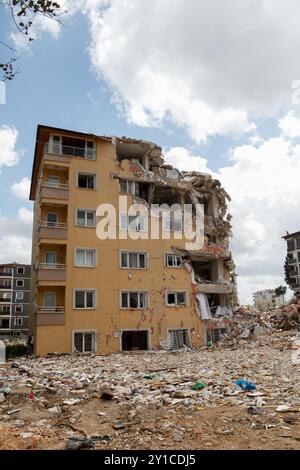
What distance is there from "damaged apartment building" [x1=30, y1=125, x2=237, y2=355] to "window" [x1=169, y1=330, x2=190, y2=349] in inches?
2.9

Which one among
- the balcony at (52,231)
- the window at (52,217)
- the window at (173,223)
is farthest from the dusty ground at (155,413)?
the window at (173,223)

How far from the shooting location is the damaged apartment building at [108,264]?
26391 millimetres

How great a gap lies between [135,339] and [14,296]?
59813 mm

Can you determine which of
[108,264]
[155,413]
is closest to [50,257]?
[108,264]

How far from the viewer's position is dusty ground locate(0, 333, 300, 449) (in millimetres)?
6980

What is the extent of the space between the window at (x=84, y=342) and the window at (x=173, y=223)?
1011 cm

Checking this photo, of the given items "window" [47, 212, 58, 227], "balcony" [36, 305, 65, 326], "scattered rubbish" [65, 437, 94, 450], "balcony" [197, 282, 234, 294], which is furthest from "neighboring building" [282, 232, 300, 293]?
"scattered rubbish" [65, 437, 94, 450]

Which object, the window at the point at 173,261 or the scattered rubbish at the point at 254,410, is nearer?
the scattered rubbish at the point at 254,410

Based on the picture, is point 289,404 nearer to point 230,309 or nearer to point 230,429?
point 230,429

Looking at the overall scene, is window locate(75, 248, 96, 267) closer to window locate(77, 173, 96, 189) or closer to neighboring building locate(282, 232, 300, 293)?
window locate(77, 173, 96, 189)

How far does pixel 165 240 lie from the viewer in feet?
100.0

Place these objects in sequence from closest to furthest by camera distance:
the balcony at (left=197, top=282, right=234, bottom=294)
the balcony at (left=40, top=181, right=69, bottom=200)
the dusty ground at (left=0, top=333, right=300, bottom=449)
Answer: the dusty ground at (left=0, top=333, right=300, bottom=449)
the balcony at (left=40, top=181, right=69, bottom=200)
the balcony at (left=197, top=282, right=234, bottom=294)

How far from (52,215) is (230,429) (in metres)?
23.4

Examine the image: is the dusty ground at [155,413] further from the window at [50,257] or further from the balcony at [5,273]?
the balcony at [5,273]
